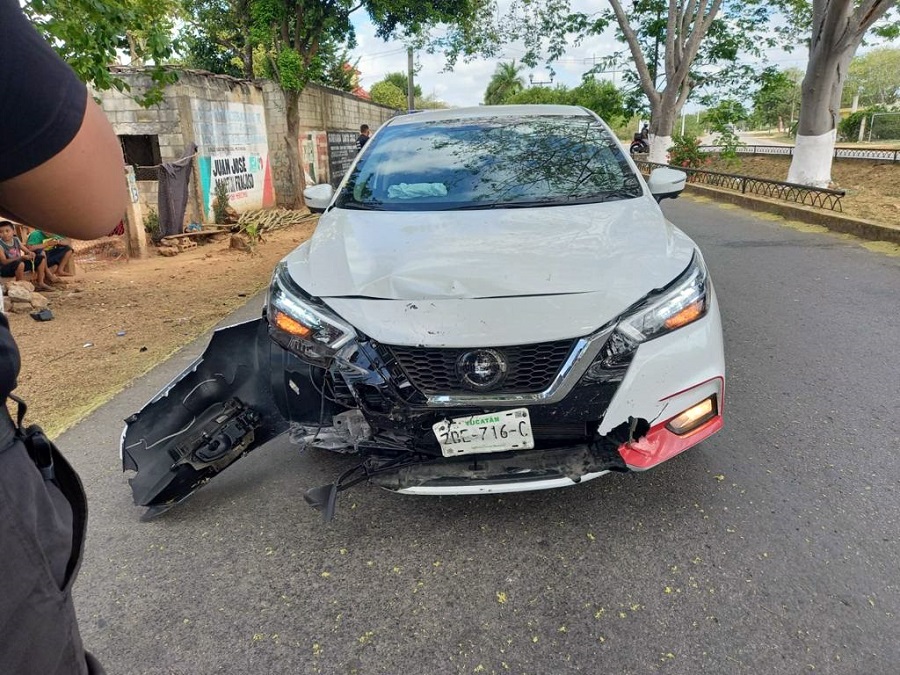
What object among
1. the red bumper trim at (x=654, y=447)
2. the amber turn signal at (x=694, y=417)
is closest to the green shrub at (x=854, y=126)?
the amber turn signal at (x=694, y=417)

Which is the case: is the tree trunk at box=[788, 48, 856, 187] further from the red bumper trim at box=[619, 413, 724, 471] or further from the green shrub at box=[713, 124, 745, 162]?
the red bumper trim at box=[619, 413, 724, 471]

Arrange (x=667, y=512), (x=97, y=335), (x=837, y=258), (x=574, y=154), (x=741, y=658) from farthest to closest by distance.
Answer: (x=837, y=258)
(x=97, y=335)
(x=574, y=154)
(x=667, y=512)
(x=741, y=658)

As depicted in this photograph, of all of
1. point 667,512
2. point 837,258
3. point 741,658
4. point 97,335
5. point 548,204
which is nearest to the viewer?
point 741,658

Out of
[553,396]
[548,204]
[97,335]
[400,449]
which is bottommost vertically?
[97,335]

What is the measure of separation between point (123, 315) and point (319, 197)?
3533 mm

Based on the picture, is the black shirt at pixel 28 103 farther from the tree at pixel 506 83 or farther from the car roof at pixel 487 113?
the tree at pixel 506 83

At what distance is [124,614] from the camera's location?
7.33 feet

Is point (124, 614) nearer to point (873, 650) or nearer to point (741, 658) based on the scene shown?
point (741, 658)

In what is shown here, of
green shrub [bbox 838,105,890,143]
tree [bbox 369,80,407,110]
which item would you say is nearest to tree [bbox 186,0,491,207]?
green shrub [bbox 838,105,890,143]

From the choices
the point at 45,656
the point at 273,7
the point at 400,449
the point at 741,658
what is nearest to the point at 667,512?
the point at 741,658

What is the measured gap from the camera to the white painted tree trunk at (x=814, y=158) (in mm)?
11570

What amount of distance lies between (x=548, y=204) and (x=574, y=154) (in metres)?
0.70

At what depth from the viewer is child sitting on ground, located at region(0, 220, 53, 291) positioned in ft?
22.9

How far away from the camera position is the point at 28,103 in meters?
0.83
